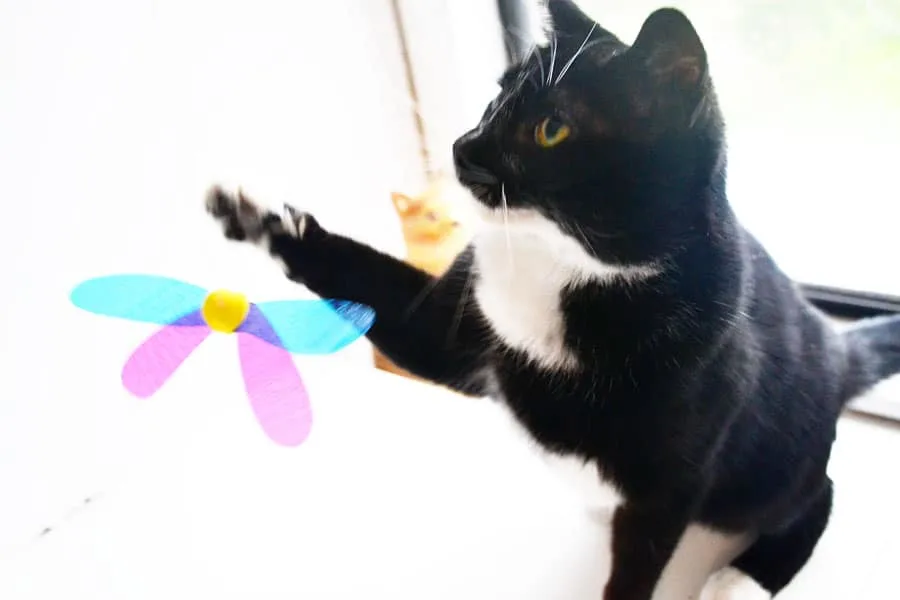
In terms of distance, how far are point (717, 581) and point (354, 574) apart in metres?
0.33

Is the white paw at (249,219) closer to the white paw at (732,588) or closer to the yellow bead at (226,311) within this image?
the yellow bead at (226,311)

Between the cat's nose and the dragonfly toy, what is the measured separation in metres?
0.18

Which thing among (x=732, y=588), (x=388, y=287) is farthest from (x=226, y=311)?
(x=732, y=588)

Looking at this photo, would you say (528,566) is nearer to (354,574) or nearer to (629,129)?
(354,574)

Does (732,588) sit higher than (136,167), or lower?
lower

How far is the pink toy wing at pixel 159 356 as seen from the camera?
0.73 m

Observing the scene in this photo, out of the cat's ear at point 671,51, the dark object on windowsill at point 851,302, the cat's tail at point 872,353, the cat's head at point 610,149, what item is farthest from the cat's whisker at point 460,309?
the dark object on windowsill at point 851,302

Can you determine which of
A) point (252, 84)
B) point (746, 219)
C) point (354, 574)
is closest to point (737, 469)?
point (354, 574)

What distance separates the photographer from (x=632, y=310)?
0.58m

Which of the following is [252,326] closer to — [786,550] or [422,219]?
[422,219]

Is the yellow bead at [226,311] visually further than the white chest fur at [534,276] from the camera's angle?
Yes

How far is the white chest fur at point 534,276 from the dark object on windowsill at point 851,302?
508 mm

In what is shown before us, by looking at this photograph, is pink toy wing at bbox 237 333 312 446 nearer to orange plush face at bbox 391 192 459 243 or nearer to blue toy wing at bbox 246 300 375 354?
blue toy wing at bbox 246 300 375 354

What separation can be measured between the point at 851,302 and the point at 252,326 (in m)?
0.71
